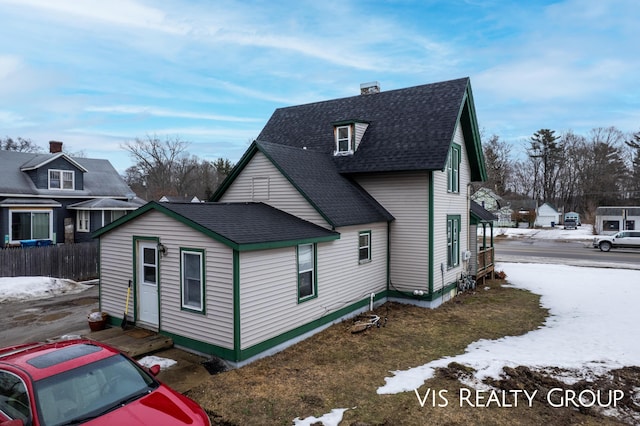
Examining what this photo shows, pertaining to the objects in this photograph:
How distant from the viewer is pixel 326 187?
41.4 ft

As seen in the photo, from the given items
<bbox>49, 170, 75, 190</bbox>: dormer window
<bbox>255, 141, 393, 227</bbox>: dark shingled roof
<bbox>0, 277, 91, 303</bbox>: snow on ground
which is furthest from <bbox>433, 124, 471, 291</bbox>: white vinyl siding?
<bbox>49, 170, 75, 190</bbox>: dormer window

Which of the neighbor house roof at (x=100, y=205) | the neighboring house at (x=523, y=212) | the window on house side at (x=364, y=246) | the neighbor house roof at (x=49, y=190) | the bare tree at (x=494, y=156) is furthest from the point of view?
the neighboring house at (x=523, y=212)

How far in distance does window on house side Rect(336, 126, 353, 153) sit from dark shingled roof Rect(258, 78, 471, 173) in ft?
1.33

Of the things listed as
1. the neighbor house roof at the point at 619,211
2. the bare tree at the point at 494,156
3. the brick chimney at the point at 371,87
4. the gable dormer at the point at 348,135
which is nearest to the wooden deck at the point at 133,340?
the gable dormer at the point at 348,135

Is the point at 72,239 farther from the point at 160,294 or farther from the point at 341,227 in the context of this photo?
the point at 341,227

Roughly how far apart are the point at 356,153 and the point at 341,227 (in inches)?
175

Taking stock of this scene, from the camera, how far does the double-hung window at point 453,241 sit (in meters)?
14.7

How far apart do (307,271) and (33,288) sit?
12153mm

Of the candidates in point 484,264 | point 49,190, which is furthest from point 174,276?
point 49,190

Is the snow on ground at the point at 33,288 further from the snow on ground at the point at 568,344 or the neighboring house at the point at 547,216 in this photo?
the neighboring house at the point at 547,216

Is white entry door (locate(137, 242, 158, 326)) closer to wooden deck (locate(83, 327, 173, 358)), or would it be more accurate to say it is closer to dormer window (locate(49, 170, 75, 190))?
wooden deck (locate(83, 327, 173, 358))

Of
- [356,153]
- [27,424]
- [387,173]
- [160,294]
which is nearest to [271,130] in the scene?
[356,153]

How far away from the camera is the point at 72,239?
962 inches

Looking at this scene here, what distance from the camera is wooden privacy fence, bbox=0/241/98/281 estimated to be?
55.1ft
